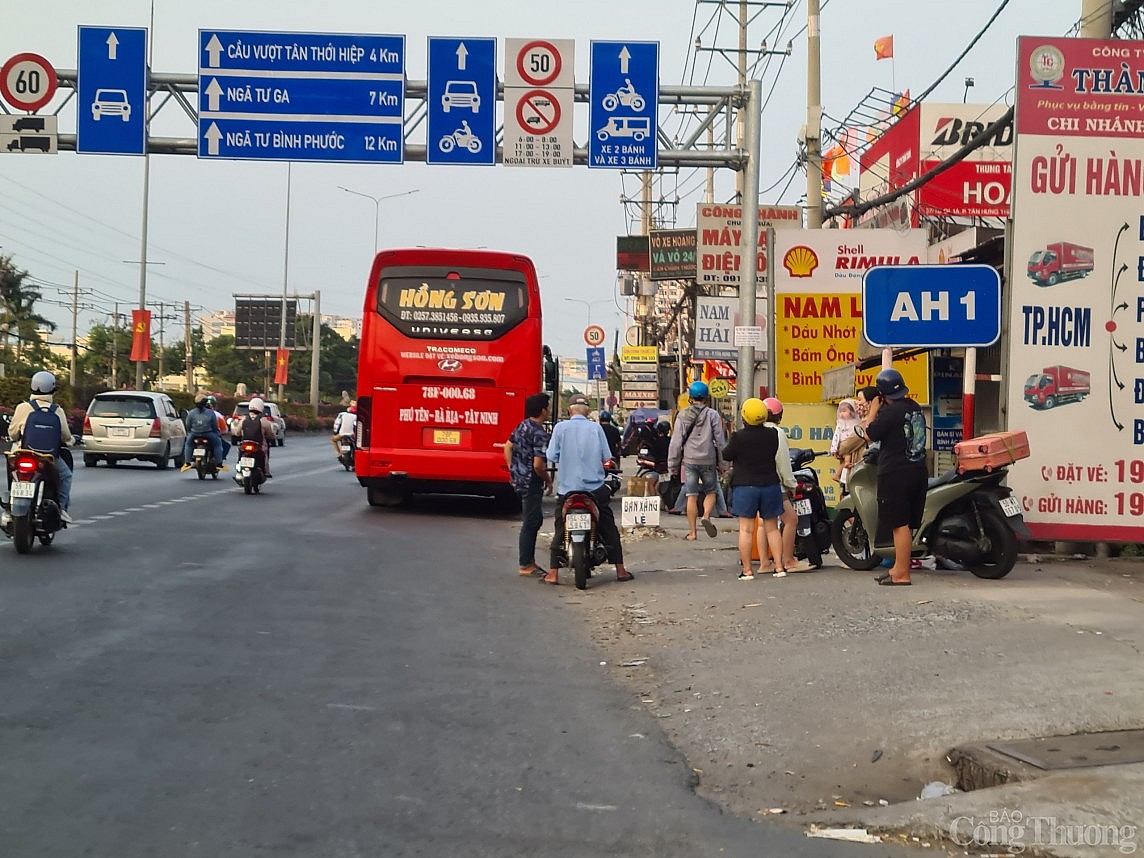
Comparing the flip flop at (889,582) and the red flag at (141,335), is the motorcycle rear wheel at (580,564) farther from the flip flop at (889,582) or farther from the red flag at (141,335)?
the red flag at (141,335)

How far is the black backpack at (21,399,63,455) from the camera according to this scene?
13922mm

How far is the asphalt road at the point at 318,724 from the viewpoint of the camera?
516cm

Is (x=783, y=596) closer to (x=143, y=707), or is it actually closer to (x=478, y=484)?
(x=143, y=707)

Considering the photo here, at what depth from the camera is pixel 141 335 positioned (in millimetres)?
58938

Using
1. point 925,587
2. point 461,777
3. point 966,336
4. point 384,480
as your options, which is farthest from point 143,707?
point 384,480

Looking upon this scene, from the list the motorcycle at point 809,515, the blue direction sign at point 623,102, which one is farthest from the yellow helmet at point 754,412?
the blue direction sign at point 623,102

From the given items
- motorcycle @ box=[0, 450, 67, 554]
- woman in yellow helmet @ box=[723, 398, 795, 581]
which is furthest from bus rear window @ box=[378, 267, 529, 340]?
woman in yellow helmet @ box=[723, 398, 795, 581]

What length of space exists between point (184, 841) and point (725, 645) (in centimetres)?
536

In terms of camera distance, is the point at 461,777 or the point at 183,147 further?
the point at 183,147

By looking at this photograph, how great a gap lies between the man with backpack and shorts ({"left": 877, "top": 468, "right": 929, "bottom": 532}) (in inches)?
307

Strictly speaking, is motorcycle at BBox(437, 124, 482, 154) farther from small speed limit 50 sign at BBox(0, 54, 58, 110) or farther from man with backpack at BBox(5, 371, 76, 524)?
man with backpack at BBox(5, 371, 76, 524)

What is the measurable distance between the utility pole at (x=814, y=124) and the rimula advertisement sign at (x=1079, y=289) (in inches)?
323

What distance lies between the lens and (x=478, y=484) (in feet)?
72.4

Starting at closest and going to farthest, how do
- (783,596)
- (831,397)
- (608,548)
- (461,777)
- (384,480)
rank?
1. (461,777)
2. (783,596)
3. (608,548)
4. (831,397)
5. (384,480)
